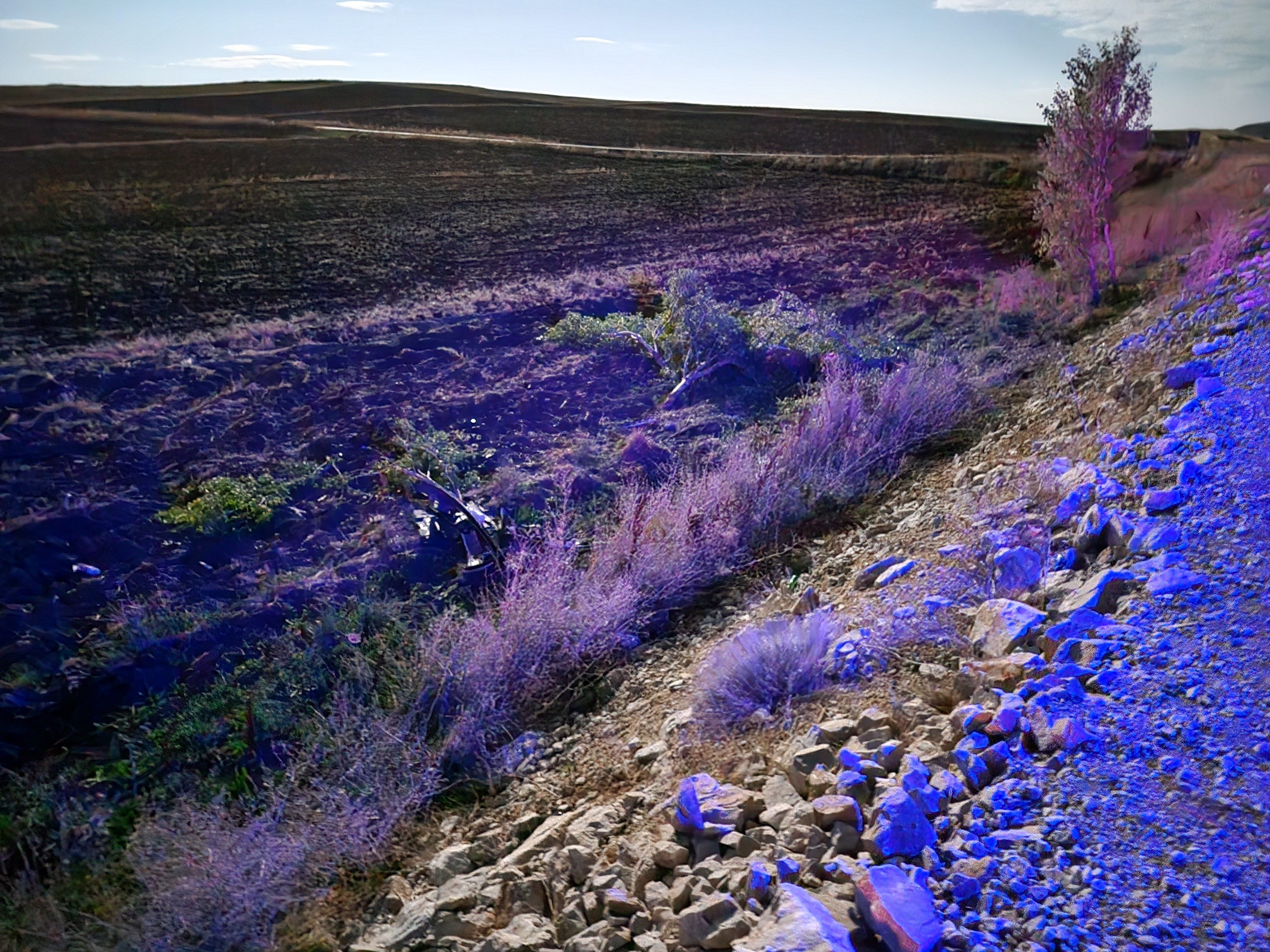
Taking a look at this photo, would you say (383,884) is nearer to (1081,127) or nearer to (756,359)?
(756,359)

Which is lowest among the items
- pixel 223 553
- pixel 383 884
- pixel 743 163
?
pixel 383 884

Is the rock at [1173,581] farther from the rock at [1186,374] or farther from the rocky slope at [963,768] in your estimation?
the rock at [1186,374]

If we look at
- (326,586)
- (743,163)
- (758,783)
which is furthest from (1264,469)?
(743,163)

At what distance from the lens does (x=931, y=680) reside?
2697 millimetres

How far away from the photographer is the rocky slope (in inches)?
68.9

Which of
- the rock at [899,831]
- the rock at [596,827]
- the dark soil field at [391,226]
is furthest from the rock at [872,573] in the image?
the dark soil field at [391,226]

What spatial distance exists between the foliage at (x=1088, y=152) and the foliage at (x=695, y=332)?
1.97m

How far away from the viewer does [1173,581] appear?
2564 millimetres

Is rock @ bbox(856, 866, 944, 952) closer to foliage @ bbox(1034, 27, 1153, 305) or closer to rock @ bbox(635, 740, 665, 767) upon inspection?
rock @ bbox(635, 740, 665, 767)

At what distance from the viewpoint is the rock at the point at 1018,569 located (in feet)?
9.80

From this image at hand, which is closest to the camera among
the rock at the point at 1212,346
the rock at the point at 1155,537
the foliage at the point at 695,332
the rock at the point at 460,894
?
the rock at the point at 460,894

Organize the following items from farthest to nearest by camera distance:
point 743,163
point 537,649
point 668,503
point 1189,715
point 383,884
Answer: point 743,163 < point 668,503 < point 537,649 < point 383,884 < point 1189,715

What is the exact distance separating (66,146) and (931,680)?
4265 mm

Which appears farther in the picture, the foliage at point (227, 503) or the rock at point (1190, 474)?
the foliage at point (227, 503)
